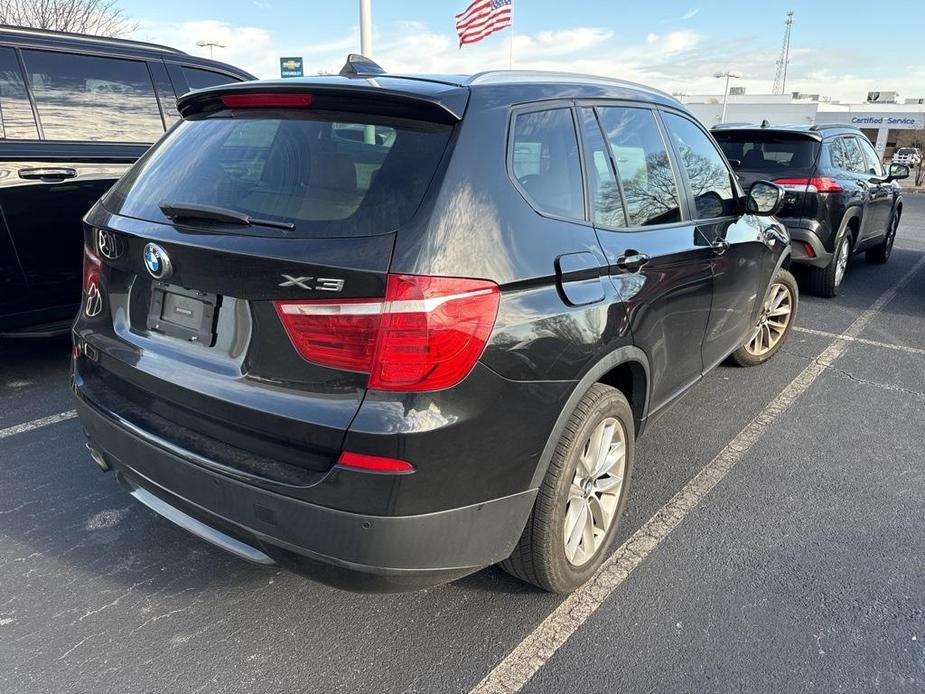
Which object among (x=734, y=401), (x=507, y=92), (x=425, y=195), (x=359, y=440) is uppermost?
(x=507, y=92)

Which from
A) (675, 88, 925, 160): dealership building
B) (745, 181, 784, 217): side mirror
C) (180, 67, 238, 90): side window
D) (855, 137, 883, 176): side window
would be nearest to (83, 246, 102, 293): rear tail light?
(180, 67, 238, 90): side window

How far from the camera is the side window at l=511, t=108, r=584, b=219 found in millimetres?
2133

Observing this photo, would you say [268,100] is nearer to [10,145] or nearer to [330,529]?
[330,529]

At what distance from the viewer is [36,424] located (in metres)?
3.72

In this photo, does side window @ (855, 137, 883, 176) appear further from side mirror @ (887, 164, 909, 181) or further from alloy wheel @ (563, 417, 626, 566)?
alloy wheel @ (563, 417, 626, 566)

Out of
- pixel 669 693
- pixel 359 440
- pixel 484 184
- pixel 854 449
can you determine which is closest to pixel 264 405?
→ pixel 359 440

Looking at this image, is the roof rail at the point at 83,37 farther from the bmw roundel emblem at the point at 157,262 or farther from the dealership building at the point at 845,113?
the dealership building at the point at 845,113

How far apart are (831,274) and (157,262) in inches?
266

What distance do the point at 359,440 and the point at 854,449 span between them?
3131 mm

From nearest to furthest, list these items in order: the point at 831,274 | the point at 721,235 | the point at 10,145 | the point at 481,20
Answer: the point at 721,235
the point at 10,145
the point at 831,274
the point at 481,20

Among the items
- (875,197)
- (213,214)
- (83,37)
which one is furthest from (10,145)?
(875,197)

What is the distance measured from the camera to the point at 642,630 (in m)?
2.35

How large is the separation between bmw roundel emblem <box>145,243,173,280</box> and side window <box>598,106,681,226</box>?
5.50ft

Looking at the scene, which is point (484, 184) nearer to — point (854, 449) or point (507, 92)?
point (507, 92)
